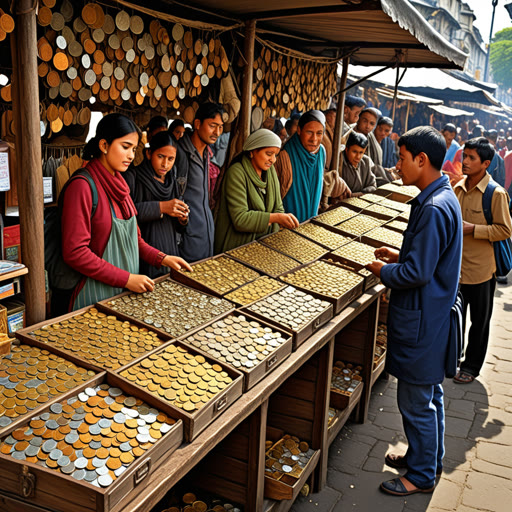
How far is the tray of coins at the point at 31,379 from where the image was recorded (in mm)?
1614

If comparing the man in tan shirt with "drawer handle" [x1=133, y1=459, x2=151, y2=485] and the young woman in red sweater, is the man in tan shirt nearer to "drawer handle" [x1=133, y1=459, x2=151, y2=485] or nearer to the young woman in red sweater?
the young woman in red sweater

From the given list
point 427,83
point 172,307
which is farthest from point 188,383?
point 427,83

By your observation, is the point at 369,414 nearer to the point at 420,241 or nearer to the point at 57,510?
the point at 420,241

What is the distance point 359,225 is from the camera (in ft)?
15.2

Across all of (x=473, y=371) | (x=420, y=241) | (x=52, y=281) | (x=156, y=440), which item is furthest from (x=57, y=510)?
(x=473, y=371)

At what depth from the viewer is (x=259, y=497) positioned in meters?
2.40

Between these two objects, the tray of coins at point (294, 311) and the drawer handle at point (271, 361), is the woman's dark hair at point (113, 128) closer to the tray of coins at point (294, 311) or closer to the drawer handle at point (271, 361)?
the tray of coins at point (294, 311)

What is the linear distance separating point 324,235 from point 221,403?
7.90 feet

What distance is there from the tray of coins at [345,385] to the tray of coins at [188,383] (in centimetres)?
162

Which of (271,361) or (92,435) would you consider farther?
(271,361)

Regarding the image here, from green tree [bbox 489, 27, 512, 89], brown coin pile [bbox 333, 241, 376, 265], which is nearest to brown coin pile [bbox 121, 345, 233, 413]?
brown coin pile [bbox 333, 241, 376, 265]

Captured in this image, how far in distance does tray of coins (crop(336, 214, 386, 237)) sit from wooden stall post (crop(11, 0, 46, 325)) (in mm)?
2609

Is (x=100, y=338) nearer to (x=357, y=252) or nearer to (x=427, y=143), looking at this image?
(x=427, y=143)

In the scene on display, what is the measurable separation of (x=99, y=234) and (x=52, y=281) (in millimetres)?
315
